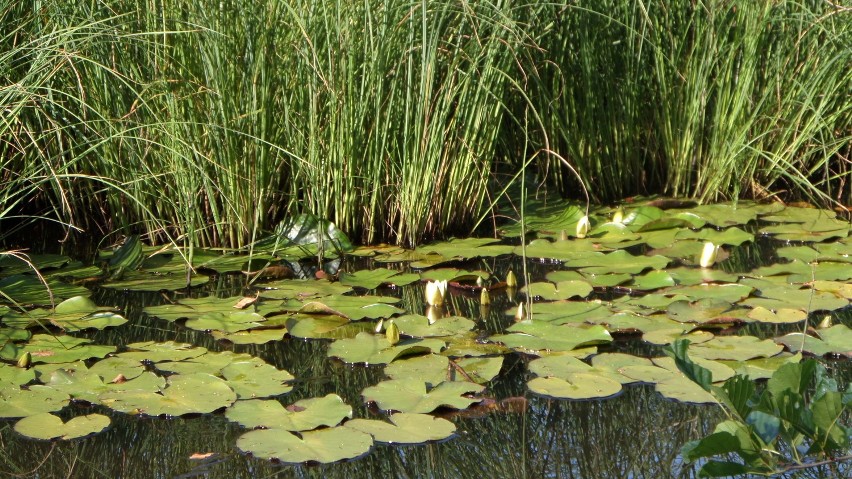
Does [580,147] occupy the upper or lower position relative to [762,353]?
upper

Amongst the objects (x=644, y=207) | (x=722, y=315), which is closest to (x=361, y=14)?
(x=644, y=207)

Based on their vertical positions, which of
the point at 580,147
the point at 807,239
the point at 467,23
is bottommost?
the point at 807,239

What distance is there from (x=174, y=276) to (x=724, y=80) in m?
2.56

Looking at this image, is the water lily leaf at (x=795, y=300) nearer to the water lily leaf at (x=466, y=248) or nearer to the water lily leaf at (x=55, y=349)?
the water lily leaf at (x=466, y=248)

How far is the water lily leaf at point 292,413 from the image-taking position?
7.80 feet

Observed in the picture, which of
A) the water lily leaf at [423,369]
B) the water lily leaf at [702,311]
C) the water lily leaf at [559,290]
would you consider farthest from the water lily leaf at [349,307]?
the water lily leaf at [702,311]

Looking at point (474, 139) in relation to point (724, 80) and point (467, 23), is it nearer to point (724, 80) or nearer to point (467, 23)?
point (467, 23)

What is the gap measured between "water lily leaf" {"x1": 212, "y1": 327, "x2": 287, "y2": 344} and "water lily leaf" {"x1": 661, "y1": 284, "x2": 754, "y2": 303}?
131 cm

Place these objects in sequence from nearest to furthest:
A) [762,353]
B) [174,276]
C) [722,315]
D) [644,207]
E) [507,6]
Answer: [762,353] → [722,315] → [174,276] → [507,6] → [644,207]

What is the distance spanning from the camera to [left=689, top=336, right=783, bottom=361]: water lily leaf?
2.79 meters

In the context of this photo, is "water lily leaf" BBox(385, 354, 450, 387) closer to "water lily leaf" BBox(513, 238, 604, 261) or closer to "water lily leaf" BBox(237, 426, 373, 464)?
"water lily leaf" BBox(237, 426, 373, 464)

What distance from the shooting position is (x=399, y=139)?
13.1 feet

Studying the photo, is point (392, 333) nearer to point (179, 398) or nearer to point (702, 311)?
point (179, 398)

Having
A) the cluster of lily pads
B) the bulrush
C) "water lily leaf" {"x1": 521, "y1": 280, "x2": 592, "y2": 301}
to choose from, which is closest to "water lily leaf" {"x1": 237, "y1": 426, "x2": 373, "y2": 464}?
the cluster of lily pads
